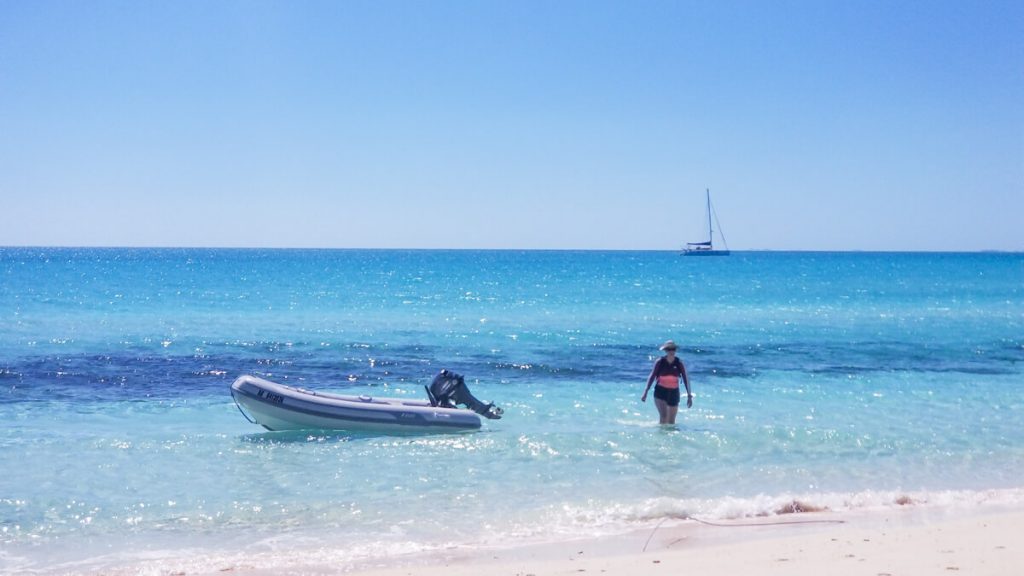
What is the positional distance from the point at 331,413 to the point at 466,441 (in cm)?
192

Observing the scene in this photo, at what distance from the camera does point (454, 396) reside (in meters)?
12.3

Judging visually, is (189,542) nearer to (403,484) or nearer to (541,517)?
(403,484)

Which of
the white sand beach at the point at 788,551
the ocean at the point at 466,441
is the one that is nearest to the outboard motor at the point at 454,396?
the ocean at the point at 466,441

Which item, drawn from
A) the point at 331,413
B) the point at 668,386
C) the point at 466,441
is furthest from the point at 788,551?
the point at 331,413

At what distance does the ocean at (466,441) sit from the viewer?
25.0 feet

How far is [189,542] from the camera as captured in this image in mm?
7238

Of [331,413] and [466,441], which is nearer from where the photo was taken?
[466,441]

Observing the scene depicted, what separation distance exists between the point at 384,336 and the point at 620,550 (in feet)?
58.7

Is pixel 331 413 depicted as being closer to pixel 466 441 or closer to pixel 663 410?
pixel 466 441

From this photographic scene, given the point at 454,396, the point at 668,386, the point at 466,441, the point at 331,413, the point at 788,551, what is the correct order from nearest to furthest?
1. the point at 788,551
2. the point at 466,441
3. the point at 331,413
4. the point at 668,386
5. the point at 454,396

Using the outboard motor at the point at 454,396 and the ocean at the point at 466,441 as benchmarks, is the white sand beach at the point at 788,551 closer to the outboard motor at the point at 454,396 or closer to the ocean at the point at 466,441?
the ocean at the point at 466,441

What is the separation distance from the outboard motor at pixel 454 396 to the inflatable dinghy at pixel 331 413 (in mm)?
321

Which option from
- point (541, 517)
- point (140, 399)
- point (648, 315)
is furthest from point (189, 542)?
point (648, 315)

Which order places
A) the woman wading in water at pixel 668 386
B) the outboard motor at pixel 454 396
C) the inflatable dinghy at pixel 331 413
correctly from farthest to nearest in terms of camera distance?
1. the outboard motor at pixel 454 396
2. the woman wading in water at pixel 668 386
3. the inflatable dinghy at pixel 331 413
